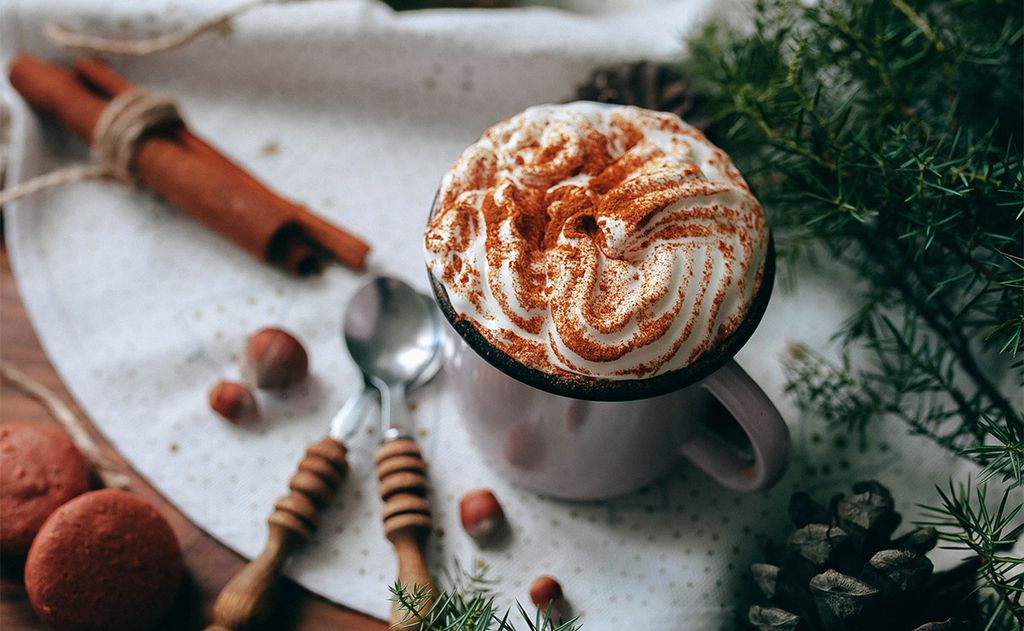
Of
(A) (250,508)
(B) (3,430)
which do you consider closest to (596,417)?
(A) (250,508)

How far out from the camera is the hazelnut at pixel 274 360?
3.38 ft

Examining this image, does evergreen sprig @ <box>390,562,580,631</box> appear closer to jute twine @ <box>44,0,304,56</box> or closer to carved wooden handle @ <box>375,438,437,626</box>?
carved wooden handle @ <box>375,438,437,626</box>

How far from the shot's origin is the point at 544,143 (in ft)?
2.67

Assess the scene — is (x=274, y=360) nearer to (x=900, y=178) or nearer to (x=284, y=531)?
(x=284, y=531)

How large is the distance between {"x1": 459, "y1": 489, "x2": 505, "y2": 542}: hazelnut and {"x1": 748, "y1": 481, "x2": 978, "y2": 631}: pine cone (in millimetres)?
278

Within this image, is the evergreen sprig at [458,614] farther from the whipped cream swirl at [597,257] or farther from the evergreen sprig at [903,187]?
the evergreen sprig at [903,187]

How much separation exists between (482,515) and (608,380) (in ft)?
0.97

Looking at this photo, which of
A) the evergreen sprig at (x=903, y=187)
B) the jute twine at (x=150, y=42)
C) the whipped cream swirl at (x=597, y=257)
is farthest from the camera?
the jute twine at (x=150, y=42)

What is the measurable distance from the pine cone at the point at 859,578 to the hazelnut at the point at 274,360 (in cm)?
57

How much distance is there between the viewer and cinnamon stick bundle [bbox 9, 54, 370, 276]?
3.69 ft

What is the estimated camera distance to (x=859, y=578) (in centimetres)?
78

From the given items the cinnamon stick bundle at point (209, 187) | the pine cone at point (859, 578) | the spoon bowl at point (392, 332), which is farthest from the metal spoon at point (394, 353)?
the pine cone at point (859, 578)

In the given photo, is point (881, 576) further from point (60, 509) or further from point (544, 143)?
point (60, 509)

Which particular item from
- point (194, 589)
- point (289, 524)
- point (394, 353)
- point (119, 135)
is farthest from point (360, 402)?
point (119, 135)
